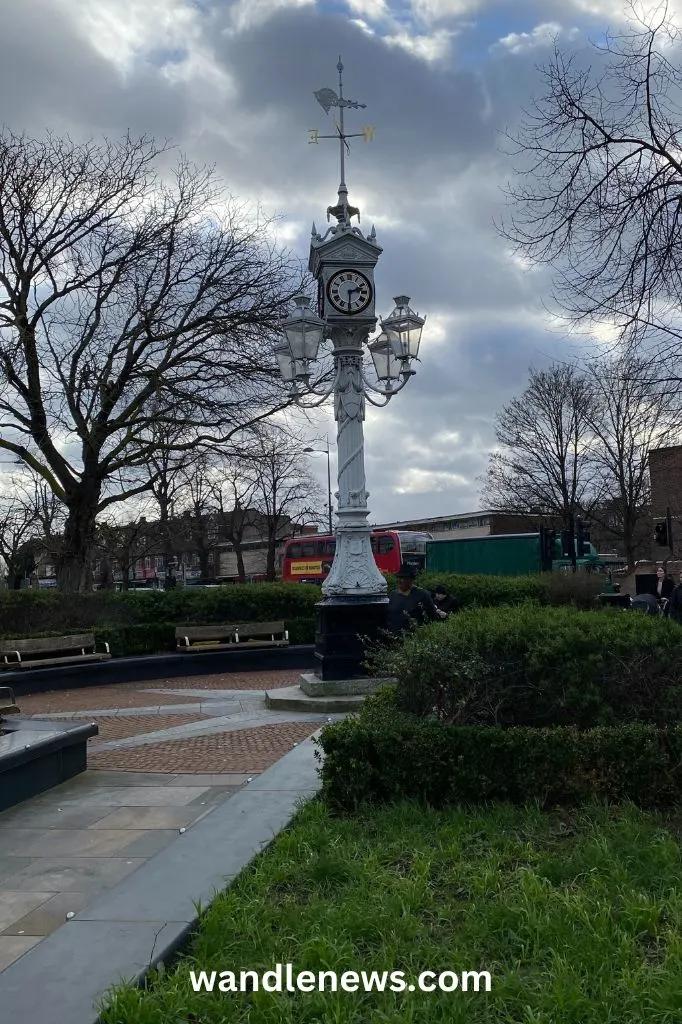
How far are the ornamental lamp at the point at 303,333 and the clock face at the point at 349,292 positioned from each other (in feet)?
1.82

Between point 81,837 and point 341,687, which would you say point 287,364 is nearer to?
point 341,687

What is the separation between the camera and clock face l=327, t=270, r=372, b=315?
37.9 feet

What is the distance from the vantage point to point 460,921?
3.62 meters

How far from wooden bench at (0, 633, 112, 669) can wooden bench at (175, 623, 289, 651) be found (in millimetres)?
1388

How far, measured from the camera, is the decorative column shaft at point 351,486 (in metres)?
11.0

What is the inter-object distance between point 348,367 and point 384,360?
67 cm

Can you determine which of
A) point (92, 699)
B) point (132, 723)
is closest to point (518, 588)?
point (92, 699)

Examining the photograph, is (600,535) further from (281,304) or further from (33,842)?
(33,842)

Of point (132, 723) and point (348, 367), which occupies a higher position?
point (348, 367)

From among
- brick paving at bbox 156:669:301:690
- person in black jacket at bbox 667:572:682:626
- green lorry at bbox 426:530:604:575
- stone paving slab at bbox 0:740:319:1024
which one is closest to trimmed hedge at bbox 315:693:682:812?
stone paving slab at bbox 0:740:319:1024

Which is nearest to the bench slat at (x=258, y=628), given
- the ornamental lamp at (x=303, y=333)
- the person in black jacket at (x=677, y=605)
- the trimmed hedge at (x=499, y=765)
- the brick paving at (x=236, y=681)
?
the brick paving at (x=236, y=681)

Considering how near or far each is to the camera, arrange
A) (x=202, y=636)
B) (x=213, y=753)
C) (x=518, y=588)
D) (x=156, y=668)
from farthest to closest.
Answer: (x=518, y=588) → (x=202, y=636) → (x=156, y=668) → (x=213, y=753)

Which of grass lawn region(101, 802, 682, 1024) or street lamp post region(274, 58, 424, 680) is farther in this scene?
street lamp post region(274, 58, 424, 680)

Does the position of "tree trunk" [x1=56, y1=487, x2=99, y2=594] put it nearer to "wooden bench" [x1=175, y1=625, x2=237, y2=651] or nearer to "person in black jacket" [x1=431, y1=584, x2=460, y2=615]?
"wooden bench" [x1=175, y1=625, x2=237, y2=651]
